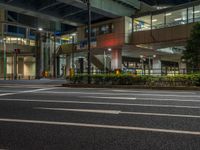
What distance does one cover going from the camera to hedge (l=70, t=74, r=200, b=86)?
18.3m

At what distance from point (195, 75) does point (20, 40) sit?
160 feet

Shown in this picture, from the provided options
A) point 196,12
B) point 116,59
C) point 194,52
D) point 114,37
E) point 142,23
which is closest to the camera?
point 194,52

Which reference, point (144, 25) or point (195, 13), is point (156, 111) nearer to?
point (195, 13)

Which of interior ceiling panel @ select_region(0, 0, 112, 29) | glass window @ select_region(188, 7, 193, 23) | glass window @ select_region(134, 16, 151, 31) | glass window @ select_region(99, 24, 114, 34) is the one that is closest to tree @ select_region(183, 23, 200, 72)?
glass window @ select_region(188, 7, 193, 23)

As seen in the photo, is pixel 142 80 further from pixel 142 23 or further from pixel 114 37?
pixel 142 23

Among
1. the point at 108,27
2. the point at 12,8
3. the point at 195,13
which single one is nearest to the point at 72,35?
the point at 108,27

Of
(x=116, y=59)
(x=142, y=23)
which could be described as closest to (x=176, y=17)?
(x=142, y=23)

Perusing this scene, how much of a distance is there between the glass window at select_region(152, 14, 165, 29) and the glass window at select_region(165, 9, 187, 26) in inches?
35.1

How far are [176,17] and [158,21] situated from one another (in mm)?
2909

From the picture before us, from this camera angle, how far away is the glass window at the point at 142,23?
126 ft

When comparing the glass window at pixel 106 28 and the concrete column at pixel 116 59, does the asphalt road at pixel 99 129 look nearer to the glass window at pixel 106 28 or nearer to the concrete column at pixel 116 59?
the concrete column at pixel 116 59

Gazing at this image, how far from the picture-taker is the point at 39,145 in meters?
4.53

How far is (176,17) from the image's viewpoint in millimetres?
35344

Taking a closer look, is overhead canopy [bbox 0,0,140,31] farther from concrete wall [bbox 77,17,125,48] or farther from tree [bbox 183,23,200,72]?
tree [bbox 183,23,200,72]
